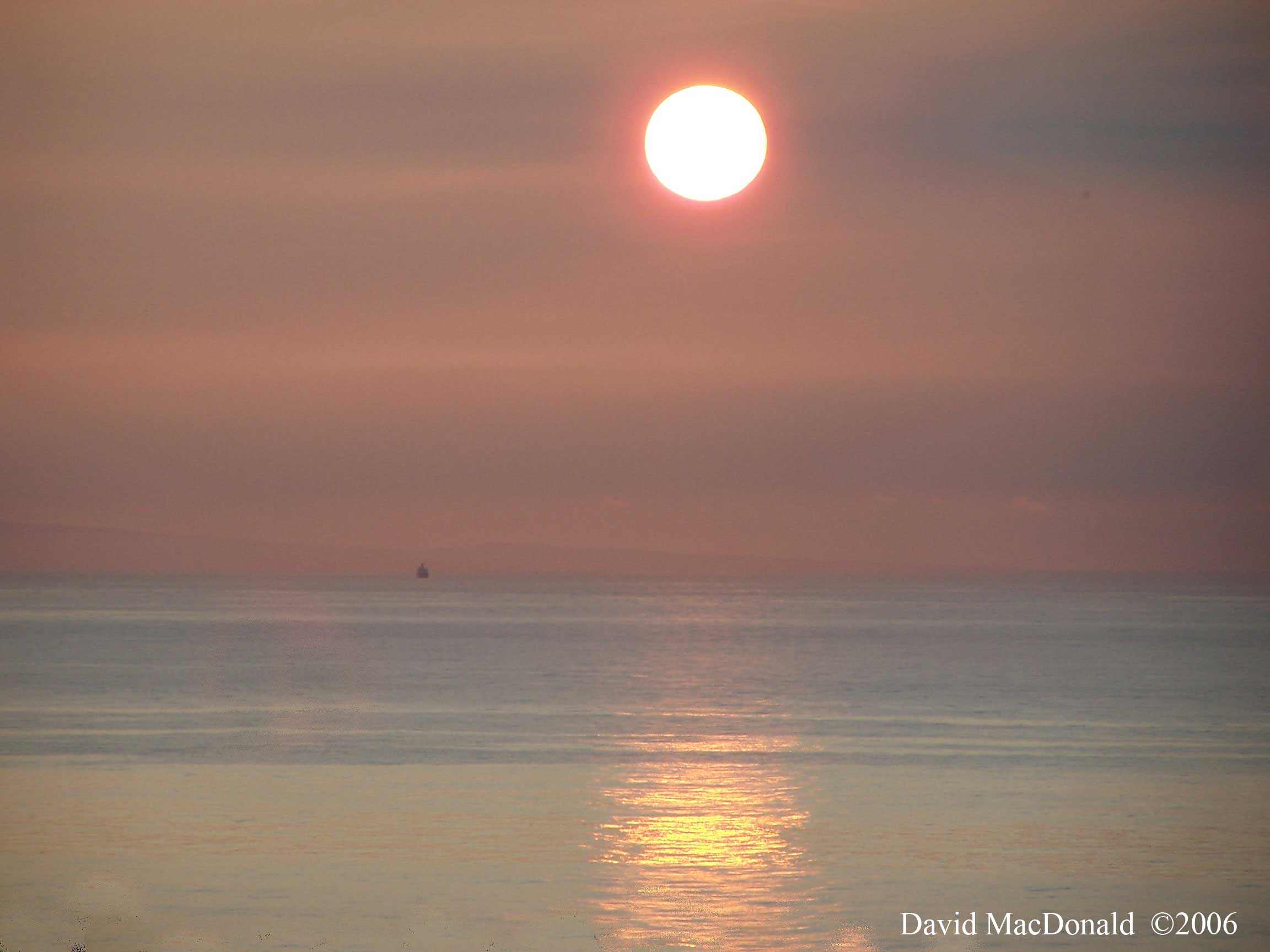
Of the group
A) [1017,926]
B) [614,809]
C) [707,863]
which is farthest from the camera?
[614,809]

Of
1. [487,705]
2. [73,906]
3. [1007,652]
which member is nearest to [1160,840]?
[73,906]

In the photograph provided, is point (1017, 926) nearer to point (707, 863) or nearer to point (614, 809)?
point (707, 863)

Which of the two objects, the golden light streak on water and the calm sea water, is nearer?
the golden light streak on water

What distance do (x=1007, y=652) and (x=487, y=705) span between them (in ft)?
175

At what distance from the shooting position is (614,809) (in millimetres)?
31375

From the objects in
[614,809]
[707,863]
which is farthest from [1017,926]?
[614,809]

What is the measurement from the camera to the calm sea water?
22.8 m

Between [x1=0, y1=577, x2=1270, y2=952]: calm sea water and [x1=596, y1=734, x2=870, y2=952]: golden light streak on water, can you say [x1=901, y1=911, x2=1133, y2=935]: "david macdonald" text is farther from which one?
[x1=596, y1=734, x2=870, y2=952]: golden light streak on water

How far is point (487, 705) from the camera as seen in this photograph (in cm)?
5797

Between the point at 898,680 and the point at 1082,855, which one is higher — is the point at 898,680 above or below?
above

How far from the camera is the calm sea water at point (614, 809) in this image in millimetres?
22797

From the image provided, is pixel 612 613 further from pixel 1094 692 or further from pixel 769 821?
pixel 769 821

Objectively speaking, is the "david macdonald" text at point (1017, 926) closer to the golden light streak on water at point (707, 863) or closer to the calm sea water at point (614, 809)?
the calm sea water at point (614, 809)

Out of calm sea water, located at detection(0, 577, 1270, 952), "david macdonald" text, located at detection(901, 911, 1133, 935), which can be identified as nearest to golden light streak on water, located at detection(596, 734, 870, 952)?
calm sea water, located at detection(0, 577, 1270, 952)
